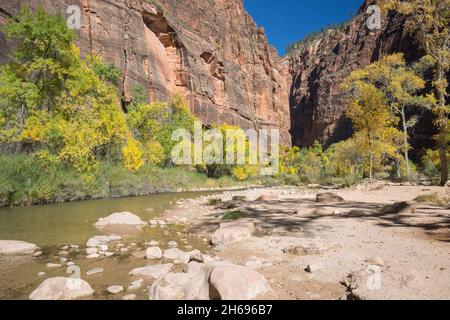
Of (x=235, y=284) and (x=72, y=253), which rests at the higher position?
(x=235, y=284)

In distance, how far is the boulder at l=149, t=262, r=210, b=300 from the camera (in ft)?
9.88

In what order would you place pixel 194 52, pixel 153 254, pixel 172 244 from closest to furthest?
pixel 153 254 → pixel 172 244 → pixel 194 52

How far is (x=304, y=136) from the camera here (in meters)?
113

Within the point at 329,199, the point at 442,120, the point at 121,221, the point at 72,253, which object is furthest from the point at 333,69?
the point at 72,253

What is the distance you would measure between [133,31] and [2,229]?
38292mm

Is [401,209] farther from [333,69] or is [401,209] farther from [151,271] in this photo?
[333,69]

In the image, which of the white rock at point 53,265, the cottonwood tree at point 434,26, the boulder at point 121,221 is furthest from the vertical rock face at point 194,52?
the cottonwood tree at point 434,26

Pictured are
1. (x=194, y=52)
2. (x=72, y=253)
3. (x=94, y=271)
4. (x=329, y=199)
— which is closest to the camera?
(x=94, y=271)

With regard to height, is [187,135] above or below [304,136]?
below

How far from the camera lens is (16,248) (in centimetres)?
527

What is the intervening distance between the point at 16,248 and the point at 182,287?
3.78 metres

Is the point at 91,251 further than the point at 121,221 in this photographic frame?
No
